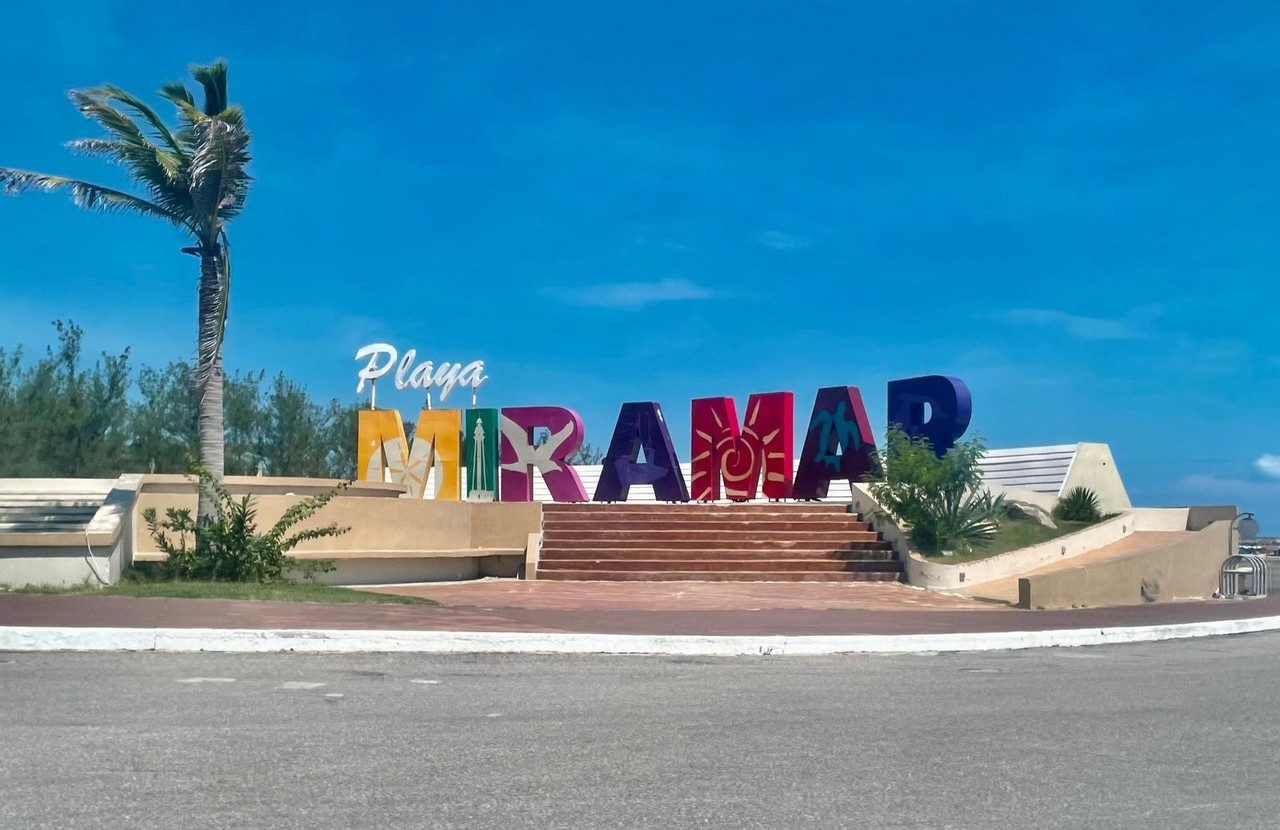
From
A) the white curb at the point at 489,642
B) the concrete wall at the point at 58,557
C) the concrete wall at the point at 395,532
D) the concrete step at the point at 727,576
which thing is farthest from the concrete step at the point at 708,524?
the white curb at the point at 489,642

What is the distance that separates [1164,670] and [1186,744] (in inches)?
181

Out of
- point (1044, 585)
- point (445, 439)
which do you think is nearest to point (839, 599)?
point (1044, 585)

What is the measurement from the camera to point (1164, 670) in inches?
455

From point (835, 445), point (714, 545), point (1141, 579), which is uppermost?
point (835, 445)

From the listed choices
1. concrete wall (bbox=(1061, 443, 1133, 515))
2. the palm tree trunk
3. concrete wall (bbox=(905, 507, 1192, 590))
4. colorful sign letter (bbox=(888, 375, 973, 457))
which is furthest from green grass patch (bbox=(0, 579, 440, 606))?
concrete wall (bbox=(1061, 443, 1133, 515))

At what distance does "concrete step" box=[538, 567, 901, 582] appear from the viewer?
2411 cm

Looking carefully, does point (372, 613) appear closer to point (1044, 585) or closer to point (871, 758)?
point (871, 758)

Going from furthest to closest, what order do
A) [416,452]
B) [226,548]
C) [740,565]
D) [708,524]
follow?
1. [416,452]
2. [708,524]
3. [740,565]
4. [226,548]

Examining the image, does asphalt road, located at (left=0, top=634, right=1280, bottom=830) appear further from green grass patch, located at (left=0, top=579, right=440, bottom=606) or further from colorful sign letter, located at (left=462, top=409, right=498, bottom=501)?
colorful sign letter, located at (left=462, top=409, right=498, bottom=501)

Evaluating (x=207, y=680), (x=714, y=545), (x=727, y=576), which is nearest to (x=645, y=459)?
(x=714, y=545)

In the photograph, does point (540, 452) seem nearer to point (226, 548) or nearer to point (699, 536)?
point (699, 536)

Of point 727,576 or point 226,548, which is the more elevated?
point 226,548

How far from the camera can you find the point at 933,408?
91.0ft

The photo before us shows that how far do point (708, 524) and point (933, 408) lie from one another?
5976 millimetres
